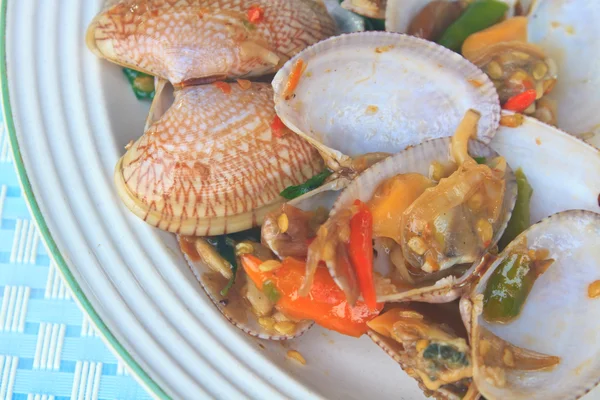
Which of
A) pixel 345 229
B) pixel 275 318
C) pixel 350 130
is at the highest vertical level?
pixel 350 130

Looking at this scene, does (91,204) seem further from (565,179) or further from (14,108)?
(565,179)

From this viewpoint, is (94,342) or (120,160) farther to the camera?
(94,342)

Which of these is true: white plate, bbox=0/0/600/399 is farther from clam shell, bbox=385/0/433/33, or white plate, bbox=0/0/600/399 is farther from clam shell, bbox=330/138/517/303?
clam shell, bbox=385/0/433/33

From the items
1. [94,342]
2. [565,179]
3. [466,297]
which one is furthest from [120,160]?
[565,179]

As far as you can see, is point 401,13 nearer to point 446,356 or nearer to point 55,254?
point 446,356

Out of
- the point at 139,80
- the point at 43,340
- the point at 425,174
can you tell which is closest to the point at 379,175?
the point at 425,174

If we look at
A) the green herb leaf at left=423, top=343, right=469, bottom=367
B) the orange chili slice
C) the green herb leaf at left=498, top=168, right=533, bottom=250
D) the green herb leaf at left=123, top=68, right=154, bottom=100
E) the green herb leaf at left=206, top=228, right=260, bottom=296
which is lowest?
the green herb leaf at left=423, top=343, right=469, bottom=367

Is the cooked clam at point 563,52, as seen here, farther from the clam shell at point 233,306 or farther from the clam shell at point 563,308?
the clam shell at point 233,306

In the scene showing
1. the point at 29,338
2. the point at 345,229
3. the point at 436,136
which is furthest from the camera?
the point at 29,338

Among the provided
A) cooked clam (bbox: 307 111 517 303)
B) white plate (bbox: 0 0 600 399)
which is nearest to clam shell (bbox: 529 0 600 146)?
cooked clam (bbox: 307 111 517 303)
